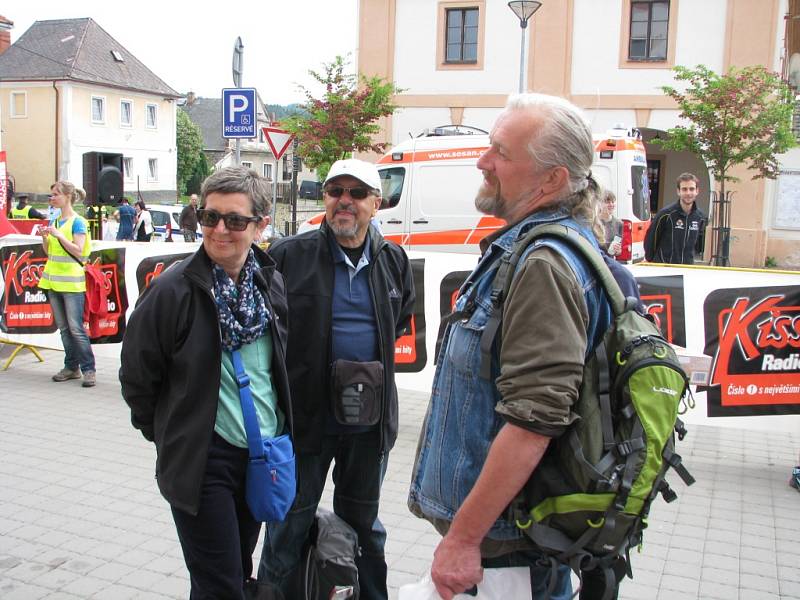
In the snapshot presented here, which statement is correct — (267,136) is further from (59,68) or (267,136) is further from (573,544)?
(59,68)

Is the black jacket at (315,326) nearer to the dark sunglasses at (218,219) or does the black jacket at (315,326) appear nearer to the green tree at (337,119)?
the dark sunglasses at (218,219)

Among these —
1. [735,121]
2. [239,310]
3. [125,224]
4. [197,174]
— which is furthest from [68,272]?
[197,174]

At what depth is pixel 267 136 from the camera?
14.8 metres

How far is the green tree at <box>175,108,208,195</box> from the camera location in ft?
214

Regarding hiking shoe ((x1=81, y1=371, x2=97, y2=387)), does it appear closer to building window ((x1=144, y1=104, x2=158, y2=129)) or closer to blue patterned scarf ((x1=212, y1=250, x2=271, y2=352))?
blue patterned scarf ((x1=212, y1=250, x2=271, y2=352))

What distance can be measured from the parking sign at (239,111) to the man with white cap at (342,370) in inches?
306

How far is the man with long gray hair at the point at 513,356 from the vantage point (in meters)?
1.82

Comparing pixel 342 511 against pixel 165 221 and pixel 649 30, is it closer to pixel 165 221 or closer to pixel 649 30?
pixel 649 30

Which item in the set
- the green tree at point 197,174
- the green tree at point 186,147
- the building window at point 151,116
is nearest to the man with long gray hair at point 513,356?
the building window at point 151,116

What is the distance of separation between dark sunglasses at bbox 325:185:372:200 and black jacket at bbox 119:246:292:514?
38.6 inches

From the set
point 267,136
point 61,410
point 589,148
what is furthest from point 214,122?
point 589,148

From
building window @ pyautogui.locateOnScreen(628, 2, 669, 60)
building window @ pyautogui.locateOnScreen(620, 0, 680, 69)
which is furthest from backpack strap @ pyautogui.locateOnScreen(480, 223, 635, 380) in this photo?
building window @ pyautogui.locateOnScreen(628, 2, 669, 60)

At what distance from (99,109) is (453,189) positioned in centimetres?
4416

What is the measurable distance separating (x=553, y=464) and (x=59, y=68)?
55575 mm
